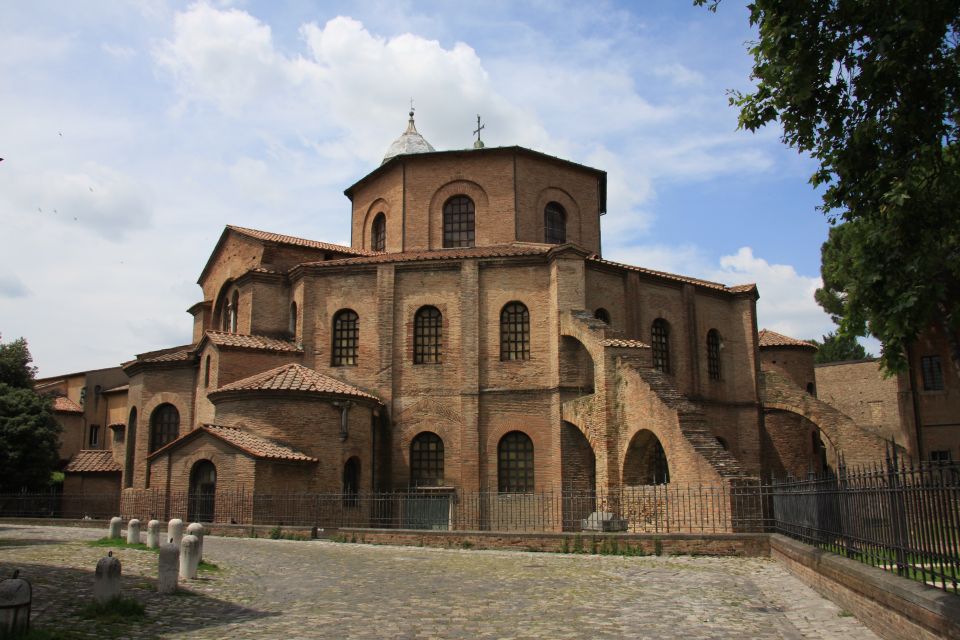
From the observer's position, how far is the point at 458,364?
79.6 ft

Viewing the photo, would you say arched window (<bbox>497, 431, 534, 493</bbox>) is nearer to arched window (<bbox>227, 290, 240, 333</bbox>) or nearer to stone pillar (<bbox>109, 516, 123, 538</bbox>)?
stone pillar (<bbox>109, 516, 123, 538</bbox>)

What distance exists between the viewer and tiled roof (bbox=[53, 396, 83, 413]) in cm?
3922

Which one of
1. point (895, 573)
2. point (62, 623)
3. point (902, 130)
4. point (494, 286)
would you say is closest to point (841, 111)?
point (902, 130)

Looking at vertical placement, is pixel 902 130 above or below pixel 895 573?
above

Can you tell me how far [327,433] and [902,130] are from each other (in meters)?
17.2

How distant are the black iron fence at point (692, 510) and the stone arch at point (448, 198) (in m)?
8.97

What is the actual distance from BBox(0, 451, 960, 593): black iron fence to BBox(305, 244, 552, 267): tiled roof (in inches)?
279

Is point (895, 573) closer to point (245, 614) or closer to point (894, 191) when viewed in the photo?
point (894, 191)

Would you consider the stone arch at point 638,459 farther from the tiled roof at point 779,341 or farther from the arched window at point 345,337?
the tiled roof at point 779,341

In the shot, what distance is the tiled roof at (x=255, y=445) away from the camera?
20.2m

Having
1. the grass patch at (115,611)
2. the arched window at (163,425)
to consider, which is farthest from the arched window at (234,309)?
→ the grass patch at (115,611)

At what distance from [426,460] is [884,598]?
17685 millimetres

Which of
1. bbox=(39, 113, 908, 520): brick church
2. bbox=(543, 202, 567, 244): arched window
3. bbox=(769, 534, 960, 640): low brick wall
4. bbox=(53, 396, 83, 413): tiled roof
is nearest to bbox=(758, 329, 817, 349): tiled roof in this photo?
bbox=(39, 113, 908, 520): brick church

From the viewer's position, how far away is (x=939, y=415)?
29031mm
